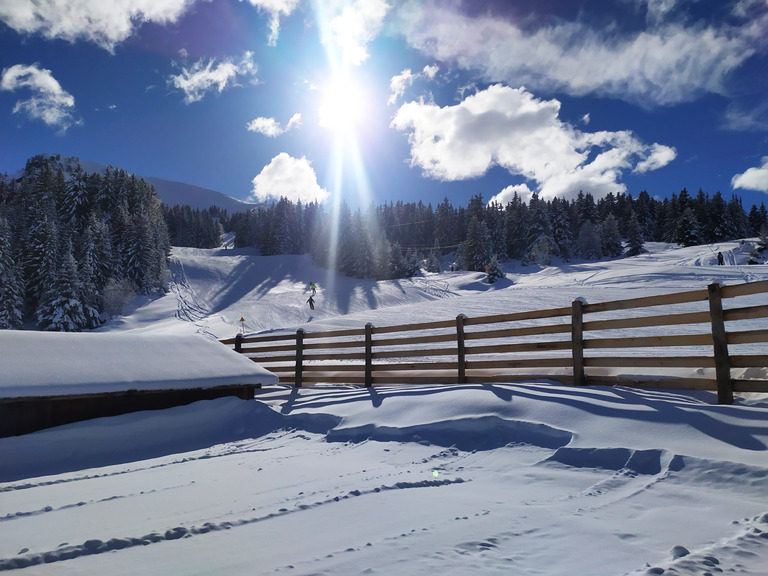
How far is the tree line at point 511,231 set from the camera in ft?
229

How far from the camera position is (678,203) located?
89688 millimetres

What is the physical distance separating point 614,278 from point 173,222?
10601 centimetres

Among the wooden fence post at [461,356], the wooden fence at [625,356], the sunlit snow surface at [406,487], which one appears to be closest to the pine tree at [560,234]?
the wooden fence at [625,356]

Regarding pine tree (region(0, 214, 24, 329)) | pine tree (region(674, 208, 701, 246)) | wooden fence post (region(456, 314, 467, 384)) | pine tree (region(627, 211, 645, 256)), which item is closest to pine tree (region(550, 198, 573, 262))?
pine tree (region(627, 211, 645, 256))

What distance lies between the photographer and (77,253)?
51.8 meters

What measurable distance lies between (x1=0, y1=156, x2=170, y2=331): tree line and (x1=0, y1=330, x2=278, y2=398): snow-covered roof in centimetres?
3918

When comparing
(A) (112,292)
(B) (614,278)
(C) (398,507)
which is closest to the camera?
(C) (398,507)

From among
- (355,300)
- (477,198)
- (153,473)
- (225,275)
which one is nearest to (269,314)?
(355,300)

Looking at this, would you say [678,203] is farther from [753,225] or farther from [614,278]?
[614,278]

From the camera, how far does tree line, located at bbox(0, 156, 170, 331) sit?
41250 millimetres

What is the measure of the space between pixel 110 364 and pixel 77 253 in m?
53.9

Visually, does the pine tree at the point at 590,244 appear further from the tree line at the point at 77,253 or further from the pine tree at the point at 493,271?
the tree line at the point at 77,253

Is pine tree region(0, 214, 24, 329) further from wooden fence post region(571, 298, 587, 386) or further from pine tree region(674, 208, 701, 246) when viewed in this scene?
pine tree region(674, 208, 701, 246)

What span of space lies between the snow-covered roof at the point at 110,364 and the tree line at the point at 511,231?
51602 millimetres
